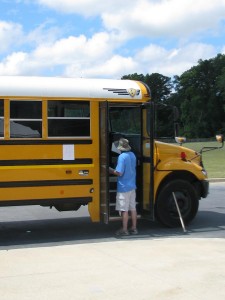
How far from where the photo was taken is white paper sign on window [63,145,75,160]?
8289mm

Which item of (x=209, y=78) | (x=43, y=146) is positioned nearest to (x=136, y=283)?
(x=43, y=146)

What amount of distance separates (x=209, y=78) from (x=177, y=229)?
4362 inches

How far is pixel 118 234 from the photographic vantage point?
8562 mm

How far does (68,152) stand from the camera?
27.3 feet

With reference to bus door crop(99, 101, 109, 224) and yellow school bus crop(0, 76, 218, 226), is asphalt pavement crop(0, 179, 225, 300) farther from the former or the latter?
yellow school bus crop(0, 76, 218, 226)

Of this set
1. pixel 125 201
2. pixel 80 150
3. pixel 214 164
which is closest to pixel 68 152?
pixel 80 150

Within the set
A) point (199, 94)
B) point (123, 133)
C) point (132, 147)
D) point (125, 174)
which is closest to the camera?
point (125, 174)

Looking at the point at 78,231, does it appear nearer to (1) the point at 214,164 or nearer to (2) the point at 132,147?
(2) the point at 132,147

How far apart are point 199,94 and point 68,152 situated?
109 meters

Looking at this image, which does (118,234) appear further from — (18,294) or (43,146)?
(18,294)

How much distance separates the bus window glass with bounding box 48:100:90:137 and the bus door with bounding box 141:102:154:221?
1073 millimetres

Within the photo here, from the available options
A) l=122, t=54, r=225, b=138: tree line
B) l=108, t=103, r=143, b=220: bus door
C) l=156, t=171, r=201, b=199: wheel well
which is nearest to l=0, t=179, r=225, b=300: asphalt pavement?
l=108, t=103, r=143, b=220: bus door

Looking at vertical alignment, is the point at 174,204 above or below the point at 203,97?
below

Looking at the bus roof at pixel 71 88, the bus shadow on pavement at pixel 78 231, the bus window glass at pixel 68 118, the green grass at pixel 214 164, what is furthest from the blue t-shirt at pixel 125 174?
the green grass at pixel 214 164
